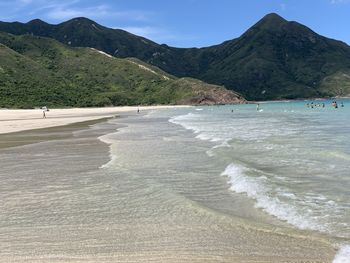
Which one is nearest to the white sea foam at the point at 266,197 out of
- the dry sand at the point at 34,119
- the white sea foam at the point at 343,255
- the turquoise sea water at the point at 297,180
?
the turquoise sea water at the point at 297,180

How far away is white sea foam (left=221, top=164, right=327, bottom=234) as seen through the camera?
10.6 metres

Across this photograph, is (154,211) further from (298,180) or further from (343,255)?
(298,180)

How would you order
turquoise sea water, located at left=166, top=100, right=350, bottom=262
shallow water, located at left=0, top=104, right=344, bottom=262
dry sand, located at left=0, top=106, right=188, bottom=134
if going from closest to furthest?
shallow water, located at left=0, top=104, right=344, bottom=262
turquoise sea water, located at left=166, top=100, right=350, bottom=262
dry sand, located at left=0, top=106, right=188, bottom=134

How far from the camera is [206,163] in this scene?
21.0 meters

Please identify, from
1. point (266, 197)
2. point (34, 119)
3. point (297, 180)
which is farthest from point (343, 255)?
point (34, 119)

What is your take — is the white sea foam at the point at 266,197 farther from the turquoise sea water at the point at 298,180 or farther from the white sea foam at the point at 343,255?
the white sea foam at the point at 343,255

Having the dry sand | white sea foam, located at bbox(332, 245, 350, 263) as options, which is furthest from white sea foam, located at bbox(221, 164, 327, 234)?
the dry sand

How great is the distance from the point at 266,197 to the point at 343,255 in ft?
17.4

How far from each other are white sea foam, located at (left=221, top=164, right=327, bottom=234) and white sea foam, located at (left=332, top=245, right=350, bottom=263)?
1.45 metres

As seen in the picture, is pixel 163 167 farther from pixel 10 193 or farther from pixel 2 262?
pixel 2 262

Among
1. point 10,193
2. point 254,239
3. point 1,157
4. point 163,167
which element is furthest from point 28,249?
point 1,157

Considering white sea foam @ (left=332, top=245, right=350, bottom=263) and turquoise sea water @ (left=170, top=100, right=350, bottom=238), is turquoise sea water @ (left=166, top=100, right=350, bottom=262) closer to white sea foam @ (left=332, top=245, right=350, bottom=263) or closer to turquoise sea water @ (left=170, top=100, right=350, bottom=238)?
turquoise sea water @ (left=170, top=100, right=350, bottom=238)

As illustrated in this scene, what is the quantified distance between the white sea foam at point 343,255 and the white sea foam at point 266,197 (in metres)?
1.45

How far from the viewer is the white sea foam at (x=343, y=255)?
782cm
